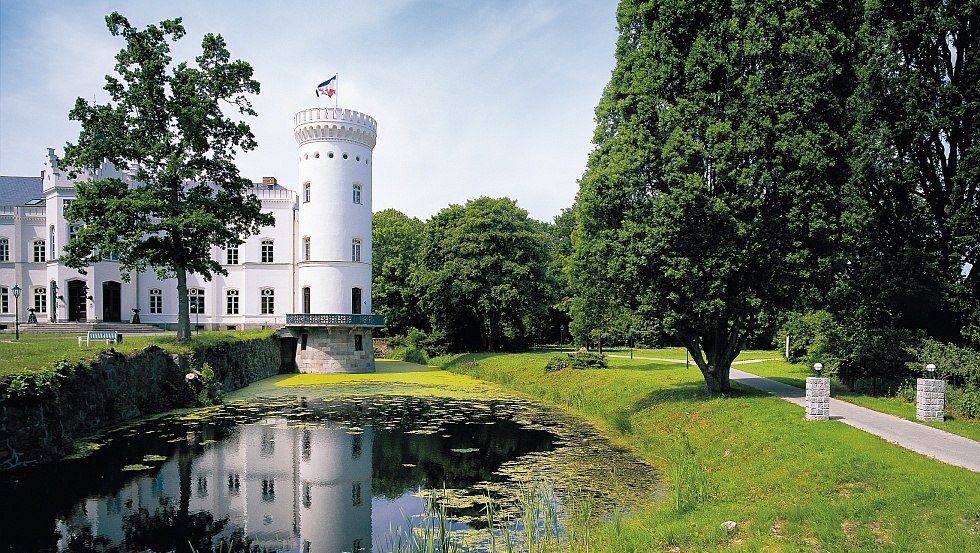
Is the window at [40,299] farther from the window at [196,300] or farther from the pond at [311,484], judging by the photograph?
the pond at [311,484]

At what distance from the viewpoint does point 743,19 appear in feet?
55.5

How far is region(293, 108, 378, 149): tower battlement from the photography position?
39.3 meters

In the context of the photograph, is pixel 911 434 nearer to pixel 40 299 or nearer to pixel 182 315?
pixel 182 315

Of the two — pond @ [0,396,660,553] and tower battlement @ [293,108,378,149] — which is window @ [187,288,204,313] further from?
pond @ [0,396,660,553]

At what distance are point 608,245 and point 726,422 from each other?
5534 mm

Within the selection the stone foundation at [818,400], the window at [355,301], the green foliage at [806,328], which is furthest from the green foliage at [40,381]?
the window at [355,301]

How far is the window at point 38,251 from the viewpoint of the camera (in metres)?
42.5

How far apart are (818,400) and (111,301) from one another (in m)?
43.4

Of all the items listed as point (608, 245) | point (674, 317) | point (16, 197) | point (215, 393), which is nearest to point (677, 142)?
point (608, 245)

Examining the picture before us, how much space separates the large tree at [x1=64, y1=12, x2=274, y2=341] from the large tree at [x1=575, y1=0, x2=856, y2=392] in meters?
17.7

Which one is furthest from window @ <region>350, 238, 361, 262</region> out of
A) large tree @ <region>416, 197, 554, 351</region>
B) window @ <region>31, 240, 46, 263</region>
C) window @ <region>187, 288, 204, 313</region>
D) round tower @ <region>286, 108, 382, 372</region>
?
window @ <region>31, 240, 46, 263</region>

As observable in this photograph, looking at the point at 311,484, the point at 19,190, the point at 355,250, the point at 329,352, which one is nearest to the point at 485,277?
the point at 355,250

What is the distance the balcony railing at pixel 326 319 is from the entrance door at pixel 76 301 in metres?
14.5

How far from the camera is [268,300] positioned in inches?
1754
